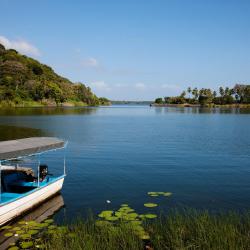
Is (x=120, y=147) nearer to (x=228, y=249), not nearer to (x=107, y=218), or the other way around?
(x=107, y=218)

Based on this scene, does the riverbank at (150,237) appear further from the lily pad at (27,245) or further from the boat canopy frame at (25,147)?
the boat canopy frame at (25,147)

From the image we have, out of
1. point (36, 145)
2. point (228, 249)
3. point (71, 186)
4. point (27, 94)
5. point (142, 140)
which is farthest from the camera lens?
point (27, 94)

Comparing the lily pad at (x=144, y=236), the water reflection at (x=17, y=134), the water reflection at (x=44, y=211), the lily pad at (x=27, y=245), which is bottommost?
the water reflection at (x=44, y=211)

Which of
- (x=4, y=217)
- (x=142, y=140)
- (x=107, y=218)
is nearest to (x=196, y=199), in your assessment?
(x=107, y=218)

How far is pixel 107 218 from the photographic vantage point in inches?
611

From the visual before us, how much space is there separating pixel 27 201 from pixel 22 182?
7.10ft

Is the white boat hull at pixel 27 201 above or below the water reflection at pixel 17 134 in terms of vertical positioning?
below

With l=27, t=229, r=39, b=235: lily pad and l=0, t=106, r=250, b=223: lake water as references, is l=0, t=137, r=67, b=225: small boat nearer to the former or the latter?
l=0, t=106, r=250, b=223: lake water

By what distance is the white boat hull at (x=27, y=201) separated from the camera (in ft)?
52.8

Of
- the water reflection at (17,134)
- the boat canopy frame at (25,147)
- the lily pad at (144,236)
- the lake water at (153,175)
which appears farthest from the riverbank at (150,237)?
the water reflection at (17,134)

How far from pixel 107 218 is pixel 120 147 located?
28.9 m

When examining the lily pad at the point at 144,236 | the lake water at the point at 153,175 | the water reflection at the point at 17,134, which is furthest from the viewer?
the water reflection at the point at 17,134

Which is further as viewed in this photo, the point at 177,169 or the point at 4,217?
the point at 177,169

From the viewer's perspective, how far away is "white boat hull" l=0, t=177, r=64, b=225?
16.1 meters
